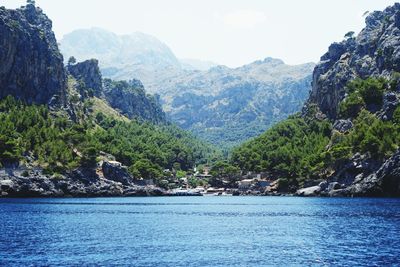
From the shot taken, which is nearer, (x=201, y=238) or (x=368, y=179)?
(x=201, y=238)

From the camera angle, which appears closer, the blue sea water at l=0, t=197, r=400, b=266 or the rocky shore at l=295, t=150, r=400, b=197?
the blue sea water at l=0, t=197, r=400, b=266

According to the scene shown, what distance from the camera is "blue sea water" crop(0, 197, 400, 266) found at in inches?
2643

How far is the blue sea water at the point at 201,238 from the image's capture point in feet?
220

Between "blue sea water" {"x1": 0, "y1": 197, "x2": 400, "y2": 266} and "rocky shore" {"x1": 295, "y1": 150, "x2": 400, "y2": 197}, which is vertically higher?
"rocky shore" {"x1": 295, "y1": 150, "x2": 400, "y2": 197}

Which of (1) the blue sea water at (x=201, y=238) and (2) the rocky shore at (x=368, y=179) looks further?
(2) the rocky shore at (x=368, y=179)

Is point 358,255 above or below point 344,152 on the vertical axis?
below

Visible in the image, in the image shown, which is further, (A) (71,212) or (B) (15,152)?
(B) (15,152)

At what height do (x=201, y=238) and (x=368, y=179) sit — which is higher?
(x=368, y=179)

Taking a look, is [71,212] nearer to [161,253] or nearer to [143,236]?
[143,236]

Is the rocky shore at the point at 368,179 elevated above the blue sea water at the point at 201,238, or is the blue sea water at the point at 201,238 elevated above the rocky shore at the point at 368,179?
the rocky shore at the point at 368,179

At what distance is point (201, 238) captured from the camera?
88.0m

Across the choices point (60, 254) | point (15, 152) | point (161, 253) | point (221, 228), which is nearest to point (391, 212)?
point (221, 228)

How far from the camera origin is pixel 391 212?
123 m

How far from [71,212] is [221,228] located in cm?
4796
